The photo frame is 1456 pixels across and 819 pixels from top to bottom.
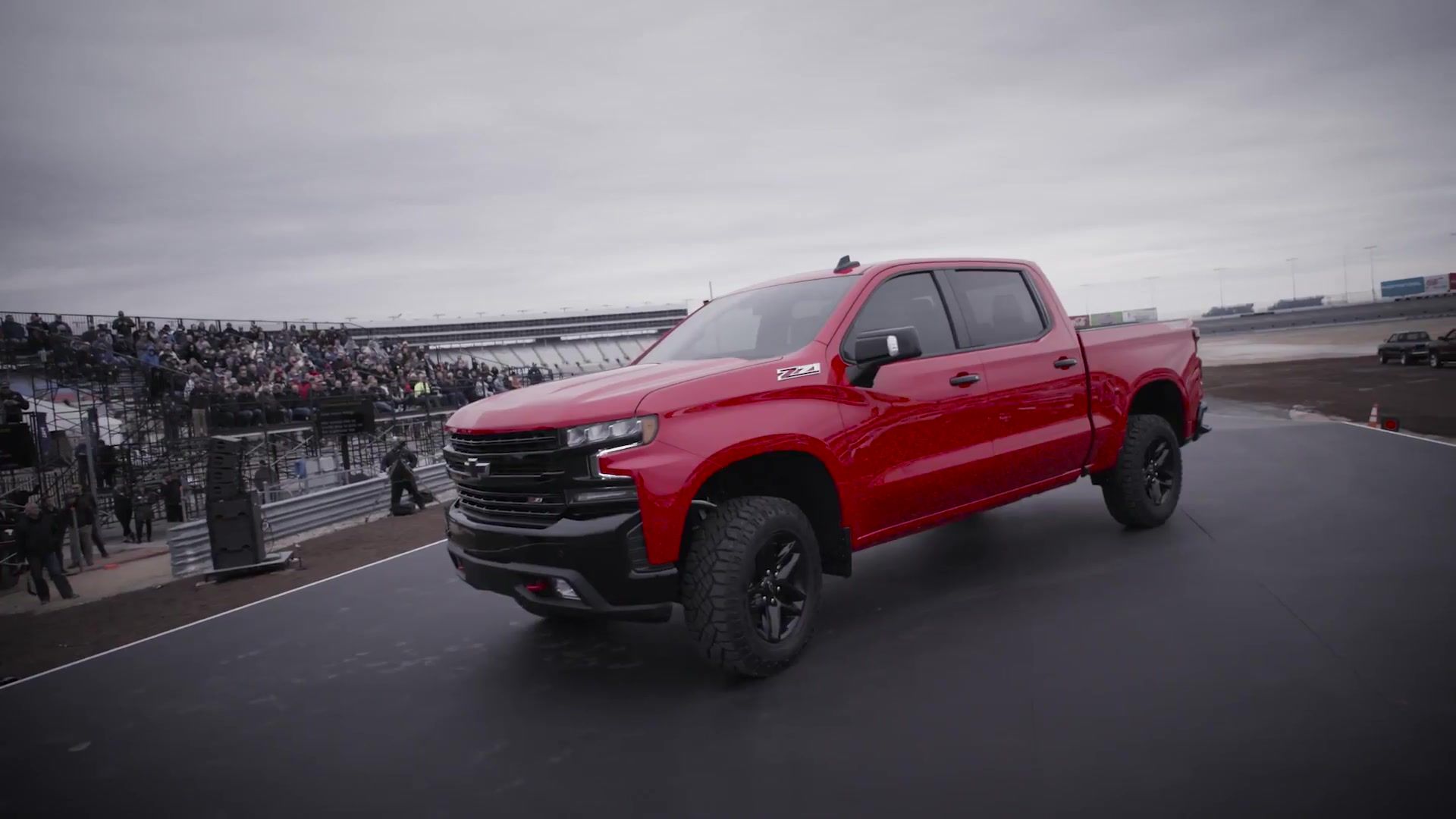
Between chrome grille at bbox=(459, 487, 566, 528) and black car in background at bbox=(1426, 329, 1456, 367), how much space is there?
33.2 meters

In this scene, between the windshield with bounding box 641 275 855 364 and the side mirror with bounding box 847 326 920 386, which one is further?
the windshield with bounding box 641 275 855 364

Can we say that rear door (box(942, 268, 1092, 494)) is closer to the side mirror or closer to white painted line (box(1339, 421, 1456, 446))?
the side mirror

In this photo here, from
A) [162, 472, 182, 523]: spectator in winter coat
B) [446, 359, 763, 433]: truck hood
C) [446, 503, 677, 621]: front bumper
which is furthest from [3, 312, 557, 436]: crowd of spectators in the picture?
[446, 503, 677, 621]: front bumper

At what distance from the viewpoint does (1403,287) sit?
349 ft

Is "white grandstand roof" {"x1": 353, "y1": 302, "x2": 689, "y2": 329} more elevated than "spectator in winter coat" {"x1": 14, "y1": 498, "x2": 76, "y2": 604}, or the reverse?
"white grandstand roof" {"x1": 353, "y1": 302, "x2": 689, "y2": 329}

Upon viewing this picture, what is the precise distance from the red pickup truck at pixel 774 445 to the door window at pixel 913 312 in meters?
0.01

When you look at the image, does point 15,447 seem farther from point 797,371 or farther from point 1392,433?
point 1392,433

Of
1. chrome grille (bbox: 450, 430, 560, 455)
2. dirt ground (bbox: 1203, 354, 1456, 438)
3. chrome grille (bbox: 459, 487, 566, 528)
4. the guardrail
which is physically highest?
chrome grille (bbox: 450, 430, 560, 455)

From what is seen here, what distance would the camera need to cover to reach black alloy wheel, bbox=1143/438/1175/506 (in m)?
6.39

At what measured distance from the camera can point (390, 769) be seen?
359 cm

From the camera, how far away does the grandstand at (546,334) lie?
7912 centimetres

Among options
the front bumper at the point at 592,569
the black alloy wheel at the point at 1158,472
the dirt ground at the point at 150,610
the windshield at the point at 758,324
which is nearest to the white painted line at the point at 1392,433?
the black alloy wheel at the point at 1158,472

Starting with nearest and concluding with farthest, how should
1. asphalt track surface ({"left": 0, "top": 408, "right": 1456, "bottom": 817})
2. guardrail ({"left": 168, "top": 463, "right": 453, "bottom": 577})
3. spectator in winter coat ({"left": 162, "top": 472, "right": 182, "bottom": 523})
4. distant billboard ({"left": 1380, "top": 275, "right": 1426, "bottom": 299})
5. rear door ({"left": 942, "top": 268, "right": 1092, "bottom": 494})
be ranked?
asphalt track surface ({"left": 0, "top": 408, "right": 1456, "bottom": 817}) → rear door ({"left": 942, "top": 268, "right": 1092, "bottom": 494}) → guardrail ({"left": 168, "top": 463, "right": 453, "bottom": 577}) → spectator in winter coat ({"left": 162, "top": 472, "right": 182, "bottom": 523}) → distant billboard ({"left": 1380, "top": 275, "right": 1426, "bottom": 299})

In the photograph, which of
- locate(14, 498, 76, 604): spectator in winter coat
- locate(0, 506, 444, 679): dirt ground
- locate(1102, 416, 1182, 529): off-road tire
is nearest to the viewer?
locate(1102, 416, 1182, 529): off-road tire
